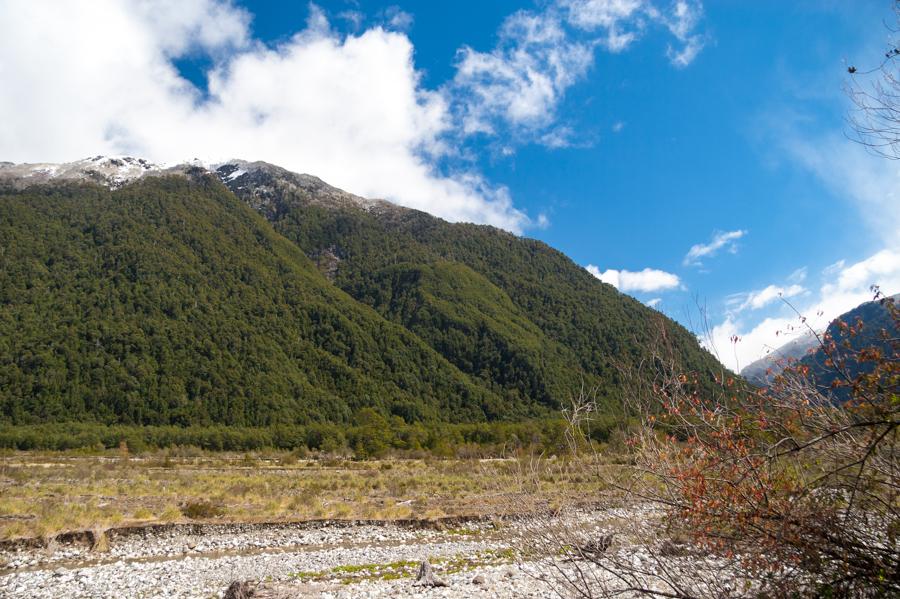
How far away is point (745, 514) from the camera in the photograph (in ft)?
13.6

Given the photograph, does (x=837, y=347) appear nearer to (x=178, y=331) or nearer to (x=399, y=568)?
(x=399, y=568)

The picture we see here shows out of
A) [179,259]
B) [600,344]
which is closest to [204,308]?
[179,259]

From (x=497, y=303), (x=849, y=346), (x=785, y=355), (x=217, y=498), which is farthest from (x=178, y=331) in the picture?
(x=849, y=346)

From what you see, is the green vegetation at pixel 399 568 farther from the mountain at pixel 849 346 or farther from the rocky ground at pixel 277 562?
the mountain at pixel 849 346

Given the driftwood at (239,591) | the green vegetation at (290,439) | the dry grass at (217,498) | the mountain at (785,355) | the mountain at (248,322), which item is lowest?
the green vegetation at (290,439)

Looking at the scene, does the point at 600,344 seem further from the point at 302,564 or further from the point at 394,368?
the point at 302,564

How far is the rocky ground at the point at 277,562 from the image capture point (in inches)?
408

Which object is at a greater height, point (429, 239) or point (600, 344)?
point (429, 239)

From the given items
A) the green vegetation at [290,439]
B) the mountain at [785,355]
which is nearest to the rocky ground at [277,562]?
the mountain at [785,355]

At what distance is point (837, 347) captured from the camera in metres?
3.99

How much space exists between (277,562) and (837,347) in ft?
45.1

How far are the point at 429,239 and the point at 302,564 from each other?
188m

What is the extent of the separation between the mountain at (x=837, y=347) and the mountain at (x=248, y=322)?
68.2 meters

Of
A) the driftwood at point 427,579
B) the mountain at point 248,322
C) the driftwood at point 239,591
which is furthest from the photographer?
the mountain at point 248,322
